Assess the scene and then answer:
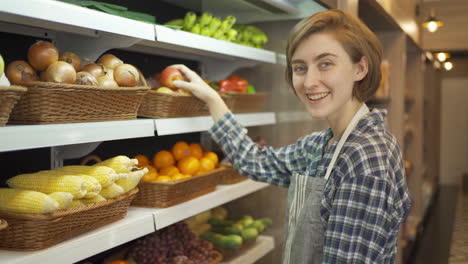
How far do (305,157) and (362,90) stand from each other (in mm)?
460

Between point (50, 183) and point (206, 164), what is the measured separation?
1046 mm

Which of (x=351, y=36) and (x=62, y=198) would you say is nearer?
(x=62, y=198)

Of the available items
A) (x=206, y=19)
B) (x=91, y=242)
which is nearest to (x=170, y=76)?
(x=206, y=19)

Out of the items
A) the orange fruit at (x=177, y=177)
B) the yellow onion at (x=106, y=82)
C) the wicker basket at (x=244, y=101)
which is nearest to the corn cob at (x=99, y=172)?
the yellow onion at (x=106, y=82)

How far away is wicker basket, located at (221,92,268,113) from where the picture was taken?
2.69 meters

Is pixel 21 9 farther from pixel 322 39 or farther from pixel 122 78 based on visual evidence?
pixel 322 39

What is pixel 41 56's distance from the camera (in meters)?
1.71

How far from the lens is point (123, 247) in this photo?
2.63 meters

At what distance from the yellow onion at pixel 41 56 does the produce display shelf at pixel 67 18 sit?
0.09 m

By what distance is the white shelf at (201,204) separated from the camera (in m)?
2.17

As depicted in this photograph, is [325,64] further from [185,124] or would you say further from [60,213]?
[60,213]

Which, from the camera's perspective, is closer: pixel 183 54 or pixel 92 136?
pixel 92 136

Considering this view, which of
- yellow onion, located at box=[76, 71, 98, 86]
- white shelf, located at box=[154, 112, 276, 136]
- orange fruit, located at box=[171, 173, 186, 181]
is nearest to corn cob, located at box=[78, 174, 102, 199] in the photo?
yellow onion, located at box=[76, 71, 98, 86]

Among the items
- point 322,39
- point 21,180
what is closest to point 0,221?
point 21,180
